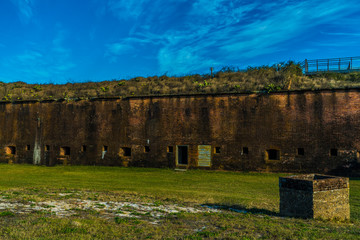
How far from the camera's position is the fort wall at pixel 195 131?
15727 millimetres

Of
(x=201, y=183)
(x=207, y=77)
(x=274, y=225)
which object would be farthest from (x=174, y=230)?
(x=207, y=77)

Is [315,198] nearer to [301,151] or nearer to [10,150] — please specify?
[301,151]

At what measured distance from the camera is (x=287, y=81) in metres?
17.8

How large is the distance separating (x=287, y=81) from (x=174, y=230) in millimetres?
14596

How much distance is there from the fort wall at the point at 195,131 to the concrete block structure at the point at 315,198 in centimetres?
874

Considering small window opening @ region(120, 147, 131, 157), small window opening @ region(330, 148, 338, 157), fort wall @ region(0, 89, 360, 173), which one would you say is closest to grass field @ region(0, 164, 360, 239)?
small window opening @ region(330, 148, 338, 157)

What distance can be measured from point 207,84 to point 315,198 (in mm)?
13181

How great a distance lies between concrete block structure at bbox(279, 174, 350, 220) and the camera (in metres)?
7.26

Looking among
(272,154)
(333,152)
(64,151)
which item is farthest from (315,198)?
(64,151)

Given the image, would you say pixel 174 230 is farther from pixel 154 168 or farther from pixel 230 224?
pixel 154 168

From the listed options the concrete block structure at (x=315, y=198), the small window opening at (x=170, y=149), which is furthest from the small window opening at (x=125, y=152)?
the concrete block structure at (x=315, y=198)

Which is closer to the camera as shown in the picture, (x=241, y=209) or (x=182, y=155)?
(x=241, y=209)

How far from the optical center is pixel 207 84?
1956 centimetres

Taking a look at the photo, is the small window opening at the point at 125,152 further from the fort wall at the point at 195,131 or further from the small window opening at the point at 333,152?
the small window opening at the point at 333,152
